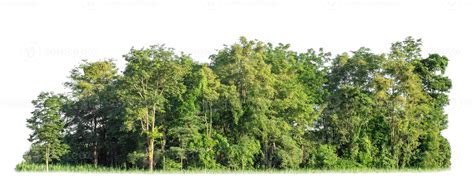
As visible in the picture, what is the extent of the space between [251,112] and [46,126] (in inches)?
482

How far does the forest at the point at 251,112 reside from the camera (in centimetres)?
3056

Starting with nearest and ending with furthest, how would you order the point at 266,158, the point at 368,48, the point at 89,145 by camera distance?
the point at 266,158 < the point at 368,48 < the point at 89,145

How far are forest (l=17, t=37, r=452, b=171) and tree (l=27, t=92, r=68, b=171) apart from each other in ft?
0.22

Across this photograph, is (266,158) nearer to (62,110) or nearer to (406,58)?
(406,58)

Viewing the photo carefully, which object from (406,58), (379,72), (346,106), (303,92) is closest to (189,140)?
(303,92)

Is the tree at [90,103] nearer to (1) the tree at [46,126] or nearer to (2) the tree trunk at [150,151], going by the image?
(1) the tree at [46,126]

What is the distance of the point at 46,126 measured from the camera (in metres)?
31.4

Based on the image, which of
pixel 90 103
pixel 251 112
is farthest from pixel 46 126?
pixel 251 112

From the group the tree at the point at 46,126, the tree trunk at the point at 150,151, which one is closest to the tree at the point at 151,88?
the tree trunk at the point at 150,151

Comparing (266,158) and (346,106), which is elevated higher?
(346,106)

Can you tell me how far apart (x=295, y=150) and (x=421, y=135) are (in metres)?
9.55

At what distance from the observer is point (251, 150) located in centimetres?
3108

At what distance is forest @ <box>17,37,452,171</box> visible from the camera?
100 ft

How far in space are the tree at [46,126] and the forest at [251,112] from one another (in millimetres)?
68
